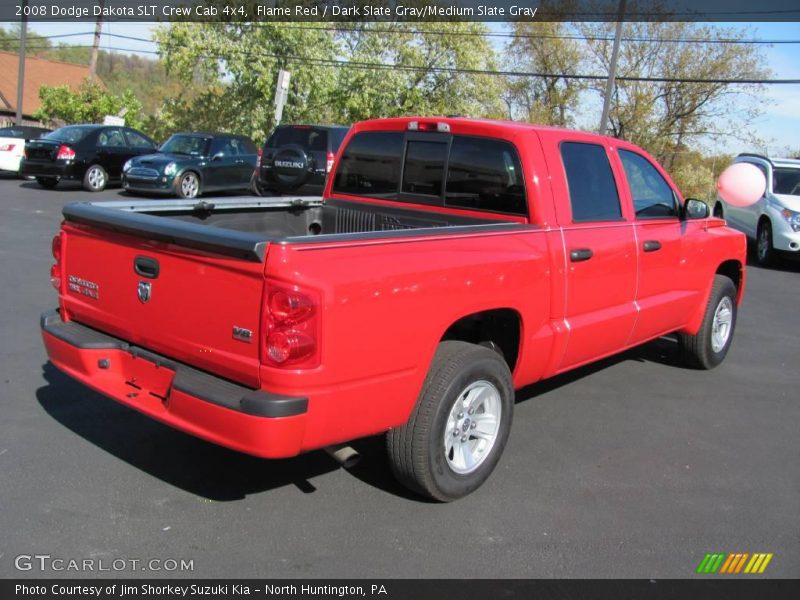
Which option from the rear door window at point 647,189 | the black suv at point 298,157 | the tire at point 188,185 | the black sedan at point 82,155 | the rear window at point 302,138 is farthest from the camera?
the black sedan at point 82,155

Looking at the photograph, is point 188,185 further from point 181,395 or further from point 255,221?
point 181,395

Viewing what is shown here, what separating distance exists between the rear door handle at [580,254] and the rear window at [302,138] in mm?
11723

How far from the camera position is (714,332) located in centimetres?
652

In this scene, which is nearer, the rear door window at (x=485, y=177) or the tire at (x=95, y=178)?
the rear door window at (x=485, y=177)

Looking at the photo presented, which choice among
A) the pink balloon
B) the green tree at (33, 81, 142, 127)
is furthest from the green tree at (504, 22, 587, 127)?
the pink balloon

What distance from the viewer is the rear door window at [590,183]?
4723 millimetres

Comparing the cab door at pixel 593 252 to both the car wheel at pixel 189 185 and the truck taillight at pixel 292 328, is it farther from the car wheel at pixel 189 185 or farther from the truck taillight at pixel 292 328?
the car wheel at pixel 189 185

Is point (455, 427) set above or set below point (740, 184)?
below

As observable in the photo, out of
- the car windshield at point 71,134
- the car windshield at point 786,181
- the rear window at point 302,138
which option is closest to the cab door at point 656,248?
the car windshield at point 786,181

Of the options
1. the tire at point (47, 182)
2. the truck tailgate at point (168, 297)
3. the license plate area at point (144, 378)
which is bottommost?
the license plate area at point (144, 378)

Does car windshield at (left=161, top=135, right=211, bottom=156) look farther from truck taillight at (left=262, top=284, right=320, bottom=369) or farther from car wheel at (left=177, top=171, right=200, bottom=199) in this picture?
truck taillight at (left=262, top=284, right=320, bottom=369)

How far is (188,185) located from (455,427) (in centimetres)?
1465

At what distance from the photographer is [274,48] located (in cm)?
2762

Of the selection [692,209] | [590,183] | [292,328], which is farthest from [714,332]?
[292,328]
